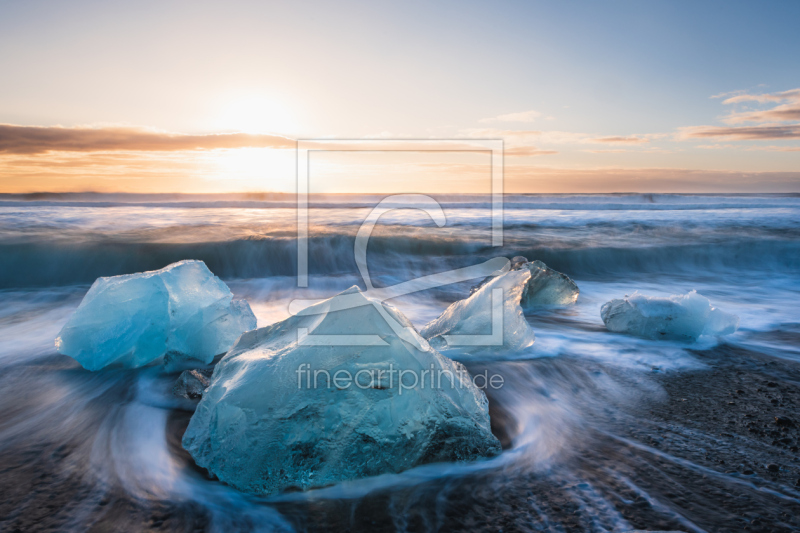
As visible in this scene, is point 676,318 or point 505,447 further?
point 676,318

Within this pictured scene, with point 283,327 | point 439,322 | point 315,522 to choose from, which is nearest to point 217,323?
point 283,327

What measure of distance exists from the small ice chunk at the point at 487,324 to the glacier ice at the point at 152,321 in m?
1.64

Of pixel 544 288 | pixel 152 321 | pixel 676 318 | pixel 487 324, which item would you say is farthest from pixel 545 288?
pixel 152 321

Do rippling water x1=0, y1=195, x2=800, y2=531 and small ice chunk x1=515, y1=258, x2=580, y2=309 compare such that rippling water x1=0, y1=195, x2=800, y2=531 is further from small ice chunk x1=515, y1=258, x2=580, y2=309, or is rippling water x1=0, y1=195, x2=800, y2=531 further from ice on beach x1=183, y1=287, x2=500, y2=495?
small ice chunk x1=515, y1=258, x2=580, y2=309

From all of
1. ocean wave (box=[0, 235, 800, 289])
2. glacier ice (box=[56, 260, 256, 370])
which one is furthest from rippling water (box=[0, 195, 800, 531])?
ocean wave (box=[0, 235, 800, 289])

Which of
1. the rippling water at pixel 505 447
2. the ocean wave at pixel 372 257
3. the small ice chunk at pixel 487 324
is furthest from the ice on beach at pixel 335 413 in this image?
the ocean wave at pixel 372 257

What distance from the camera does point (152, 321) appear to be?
3.28 metres

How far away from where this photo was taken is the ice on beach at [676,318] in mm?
3975

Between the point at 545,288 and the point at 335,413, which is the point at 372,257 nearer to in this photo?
the point at 545,288

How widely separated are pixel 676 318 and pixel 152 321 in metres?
4.25

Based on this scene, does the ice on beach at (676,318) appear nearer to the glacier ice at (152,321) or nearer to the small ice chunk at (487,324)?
the small ice chunk at (487,324)

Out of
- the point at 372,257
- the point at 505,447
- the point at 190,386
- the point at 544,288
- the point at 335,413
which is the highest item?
the point at 372,257

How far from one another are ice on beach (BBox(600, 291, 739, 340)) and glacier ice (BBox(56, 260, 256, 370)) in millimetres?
3446

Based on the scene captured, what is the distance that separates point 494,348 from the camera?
3.71 metres
